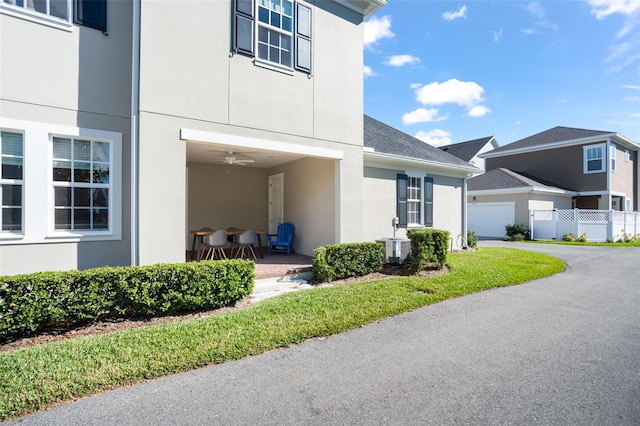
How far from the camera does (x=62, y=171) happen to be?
6.13 metres

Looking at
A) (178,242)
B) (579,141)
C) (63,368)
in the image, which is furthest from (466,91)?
(63,368)

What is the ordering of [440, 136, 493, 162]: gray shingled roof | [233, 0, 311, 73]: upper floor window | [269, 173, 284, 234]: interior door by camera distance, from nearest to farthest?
[233, 0, 311, 73]: upper floor window, [269, 173, 284, 234]: interior door, [440, 136, 493, 162]: gray shingled roof

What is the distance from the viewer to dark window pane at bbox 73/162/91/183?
20.4 ft

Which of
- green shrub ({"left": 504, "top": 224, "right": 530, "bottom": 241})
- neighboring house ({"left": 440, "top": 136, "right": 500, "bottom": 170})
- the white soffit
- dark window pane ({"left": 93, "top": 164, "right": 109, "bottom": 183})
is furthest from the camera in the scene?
neighboring house ({"left": 440, "top": 136, "right": 500, "bottom": 170})

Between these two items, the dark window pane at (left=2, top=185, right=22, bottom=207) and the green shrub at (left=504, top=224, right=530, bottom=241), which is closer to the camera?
the dark window pane at (left=2, top=185, right=22, bottom=207)

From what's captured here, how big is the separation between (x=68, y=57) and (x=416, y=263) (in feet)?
28.3

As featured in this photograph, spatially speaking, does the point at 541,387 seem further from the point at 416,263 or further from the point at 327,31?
the point at 327,31

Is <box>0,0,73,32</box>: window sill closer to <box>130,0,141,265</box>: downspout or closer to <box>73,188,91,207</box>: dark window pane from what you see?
<box>130,0,141,265</box>: downspout

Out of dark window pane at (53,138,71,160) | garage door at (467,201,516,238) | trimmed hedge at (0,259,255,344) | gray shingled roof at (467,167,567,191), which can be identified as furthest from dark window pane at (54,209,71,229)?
garage door at (467,201,516,238)

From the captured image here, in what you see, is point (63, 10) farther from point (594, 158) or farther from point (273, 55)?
point (594, 158)

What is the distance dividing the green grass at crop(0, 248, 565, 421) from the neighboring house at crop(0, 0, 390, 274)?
206 cm

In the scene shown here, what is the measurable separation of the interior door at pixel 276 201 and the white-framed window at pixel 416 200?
421cm

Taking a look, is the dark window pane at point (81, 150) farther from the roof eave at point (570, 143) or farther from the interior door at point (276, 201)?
the roof eave at point (570, 143)

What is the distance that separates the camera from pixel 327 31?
8.54 m
